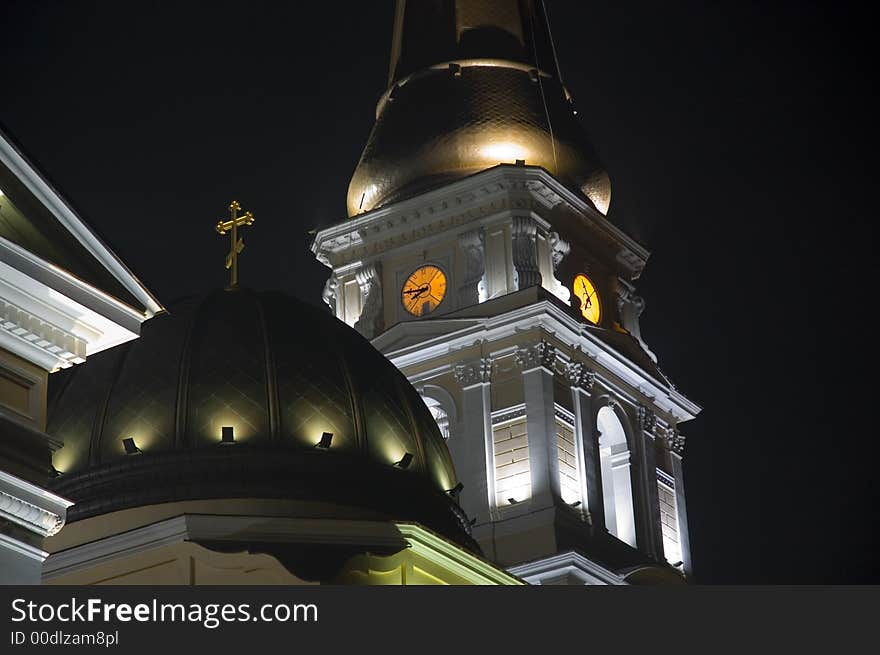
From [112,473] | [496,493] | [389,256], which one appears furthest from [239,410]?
[389,256]

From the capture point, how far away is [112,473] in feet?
147

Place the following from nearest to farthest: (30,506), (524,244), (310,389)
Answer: (30,506) → (310,389) → (524,244)

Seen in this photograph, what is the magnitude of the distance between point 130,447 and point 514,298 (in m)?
18.3

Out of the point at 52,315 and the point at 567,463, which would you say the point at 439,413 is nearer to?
the point at 567,463

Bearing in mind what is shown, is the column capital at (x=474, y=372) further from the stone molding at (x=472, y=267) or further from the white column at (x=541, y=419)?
the stone molding at (x=472, y=267)

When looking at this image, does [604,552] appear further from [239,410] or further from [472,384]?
[239,410]

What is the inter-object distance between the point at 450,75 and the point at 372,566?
2455 cm

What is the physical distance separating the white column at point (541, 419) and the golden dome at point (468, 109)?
17.8ft

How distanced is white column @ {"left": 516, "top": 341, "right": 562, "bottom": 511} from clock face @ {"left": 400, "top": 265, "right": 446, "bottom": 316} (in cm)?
369

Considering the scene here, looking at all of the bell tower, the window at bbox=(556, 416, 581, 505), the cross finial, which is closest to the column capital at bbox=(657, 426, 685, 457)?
the bell tower

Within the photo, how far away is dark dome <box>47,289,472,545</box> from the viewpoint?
44688mm

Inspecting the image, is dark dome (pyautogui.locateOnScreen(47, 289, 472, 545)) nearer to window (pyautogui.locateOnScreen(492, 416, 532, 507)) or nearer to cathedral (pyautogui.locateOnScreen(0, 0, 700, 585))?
cathedral (pyautogui.locateOnScreen(0, 0, 700, 585))

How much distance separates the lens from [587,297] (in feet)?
213

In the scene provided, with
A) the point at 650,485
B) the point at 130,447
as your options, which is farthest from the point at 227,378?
the point at 650,485
